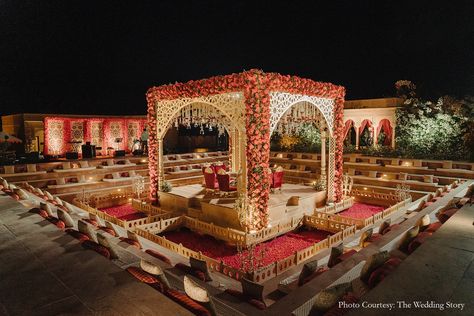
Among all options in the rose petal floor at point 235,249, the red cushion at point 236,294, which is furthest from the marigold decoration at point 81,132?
the red cushion at point 236,294

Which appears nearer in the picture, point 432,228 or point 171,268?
point 171,268

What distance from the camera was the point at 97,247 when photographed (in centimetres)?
457

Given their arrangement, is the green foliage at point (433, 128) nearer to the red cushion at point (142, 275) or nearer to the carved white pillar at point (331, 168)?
the carved white pillar at point (331, 168)

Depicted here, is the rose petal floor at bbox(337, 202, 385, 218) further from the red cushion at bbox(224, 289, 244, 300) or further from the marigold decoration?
the marigold decoration

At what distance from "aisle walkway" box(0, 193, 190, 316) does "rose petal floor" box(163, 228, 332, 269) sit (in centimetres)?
316

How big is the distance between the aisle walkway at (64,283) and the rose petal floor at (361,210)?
7921mm

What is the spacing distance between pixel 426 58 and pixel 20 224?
24.4m

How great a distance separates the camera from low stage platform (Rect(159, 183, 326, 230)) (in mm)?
8336

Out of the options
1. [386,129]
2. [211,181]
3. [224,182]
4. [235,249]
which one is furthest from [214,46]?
[235,249]

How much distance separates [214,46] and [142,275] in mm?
25370

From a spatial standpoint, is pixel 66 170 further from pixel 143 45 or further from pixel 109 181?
pixel 143 45

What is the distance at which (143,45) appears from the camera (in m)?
25.8

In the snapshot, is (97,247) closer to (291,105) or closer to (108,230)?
(108,230)

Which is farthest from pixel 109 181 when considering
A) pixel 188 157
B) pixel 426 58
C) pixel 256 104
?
pixel 426 58
